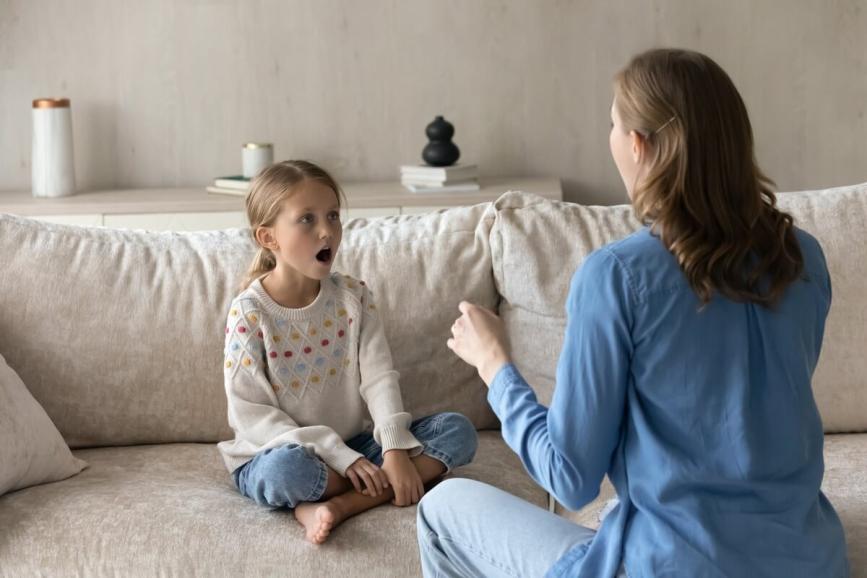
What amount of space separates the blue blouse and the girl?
62 centimetres

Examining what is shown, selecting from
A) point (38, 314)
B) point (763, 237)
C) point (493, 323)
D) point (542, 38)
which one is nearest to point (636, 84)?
point (763, 237)

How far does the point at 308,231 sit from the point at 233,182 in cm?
180

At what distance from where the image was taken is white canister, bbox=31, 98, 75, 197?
3.87m

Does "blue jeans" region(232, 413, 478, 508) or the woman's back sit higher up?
the woman's back

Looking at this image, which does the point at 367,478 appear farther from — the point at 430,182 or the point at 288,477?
the point at 430,182

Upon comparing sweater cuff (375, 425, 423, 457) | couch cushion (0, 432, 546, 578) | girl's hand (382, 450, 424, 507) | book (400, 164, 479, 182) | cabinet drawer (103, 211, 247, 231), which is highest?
book (400, 164, 479, 182)

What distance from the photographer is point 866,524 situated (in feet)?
6.13

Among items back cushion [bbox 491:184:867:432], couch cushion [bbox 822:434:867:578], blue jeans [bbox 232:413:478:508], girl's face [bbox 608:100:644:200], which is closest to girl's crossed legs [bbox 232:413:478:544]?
blue jeans [bbox 232:413:478:508]

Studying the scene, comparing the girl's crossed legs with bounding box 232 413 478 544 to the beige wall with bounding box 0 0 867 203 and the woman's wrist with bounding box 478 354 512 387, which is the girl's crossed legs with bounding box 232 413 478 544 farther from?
the beige wall with bounding box 0 0 867 203

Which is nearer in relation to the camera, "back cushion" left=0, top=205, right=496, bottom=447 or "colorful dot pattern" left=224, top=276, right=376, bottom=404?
"colorful dot pattern" left=224, top=276, right=376, bottom=404

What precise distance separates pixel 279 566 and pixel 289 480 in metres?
0.15

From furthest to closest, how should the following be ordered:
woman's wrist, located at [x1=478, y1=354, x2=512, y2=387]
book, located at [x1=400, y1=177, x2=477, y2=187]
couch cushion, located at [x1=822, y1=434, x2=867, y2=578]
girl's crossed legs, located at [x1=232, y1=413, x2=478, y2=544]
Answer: book, located at [x1=400, y1=177, x2=477, y2=187]
girl's crossed legs, located at [x1=232, y1=413, x2=478, y2=544]
couch cushion, located at [x1=822, y1=434, x2=867, y2=578]
woman's wrist, located at [x1=478, y1=354, x2=512, y2=387]

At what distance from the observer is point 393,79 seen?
407 cm

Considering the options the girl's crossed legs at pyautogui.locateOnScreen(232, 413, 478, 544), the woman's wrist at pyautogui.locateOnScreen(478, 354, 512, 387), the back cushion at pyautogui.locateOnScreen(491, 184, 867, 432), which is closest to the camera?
the woman's wrist at pyautogui.locateOnScreen(478, 354, 512, 387)
